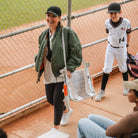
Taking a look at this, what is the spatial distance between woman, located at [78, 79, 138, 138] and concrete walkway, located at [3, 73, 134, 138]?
1200mm

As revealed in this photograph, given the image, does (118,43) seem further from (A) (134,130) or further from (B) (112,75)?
(A) (134,130)

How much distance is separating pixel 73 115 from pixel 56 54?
1564 millimetres

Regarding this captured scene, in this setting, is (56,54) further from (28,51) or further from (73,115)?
(28,51)

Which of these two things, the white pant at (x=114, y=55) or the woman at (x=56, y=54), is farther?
the white pant at (x=114, y=55)

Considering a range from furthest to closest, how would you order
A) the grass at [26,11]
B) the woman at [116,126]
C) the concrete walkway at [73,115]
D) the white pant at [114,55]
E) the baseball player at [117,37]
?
the grass at [26,11] < the white pant at [114,55] < the baseball player at [117,37] < the concrete walkway at [73,115] < the woman at [116,126]

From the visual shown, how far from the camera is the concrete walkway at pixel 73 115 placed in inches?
177

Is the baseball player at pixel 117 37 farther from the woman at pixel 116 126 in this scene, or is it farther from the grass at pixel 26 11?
the grass at pixel 26 11

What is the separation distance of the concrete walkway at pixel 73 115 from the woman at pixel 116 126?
1.20 metres

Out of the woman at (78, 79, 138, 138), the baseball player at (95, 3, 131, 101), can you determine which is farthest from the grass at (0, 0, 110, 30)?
the woman at (78, 79, 138, 138)

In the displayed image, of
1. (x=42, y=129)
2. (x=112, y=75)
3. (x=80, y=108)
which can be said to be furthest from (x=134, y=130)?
(x=112, y=75)

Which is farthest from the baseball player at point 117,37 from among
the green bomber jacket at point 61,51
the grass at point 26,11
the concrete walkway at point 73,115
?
the grass at point 26,11

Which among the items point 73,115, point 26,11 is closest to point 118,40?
point 73,115

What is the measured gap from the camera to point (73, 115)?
496cm

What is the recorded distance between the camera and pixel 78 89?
4.09 m
